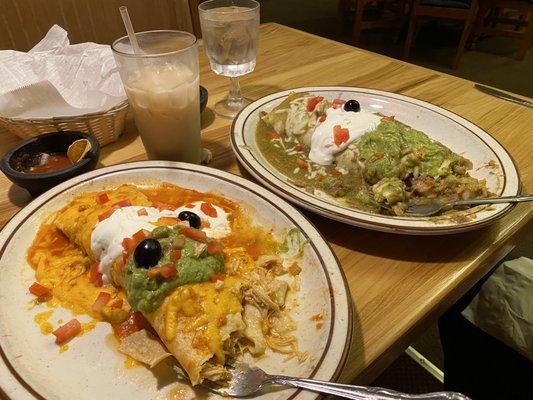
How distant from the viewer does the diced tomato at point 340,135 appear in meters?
1.82

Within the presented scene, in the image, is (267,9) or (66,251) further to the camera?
(267,9)

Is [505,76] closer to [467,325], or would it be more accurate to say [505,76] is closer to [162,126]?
[467,325]

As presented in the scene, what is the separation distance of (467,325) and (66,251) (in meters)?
1.71

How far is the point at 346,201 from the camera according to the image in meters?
1.57

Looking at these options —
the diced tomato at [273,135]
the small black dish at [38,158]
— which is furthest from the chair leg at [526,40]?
the small black dish at [38,158]

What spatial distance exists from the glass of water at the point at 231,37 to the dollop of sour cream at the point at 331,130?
0.49 m

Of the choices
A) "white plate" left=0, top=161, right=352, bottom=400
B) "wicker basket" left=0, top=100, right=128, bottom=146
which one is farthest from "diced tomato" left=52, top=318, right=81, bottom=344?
"wicker basket" left=0, top=100, right=128, bottom=146

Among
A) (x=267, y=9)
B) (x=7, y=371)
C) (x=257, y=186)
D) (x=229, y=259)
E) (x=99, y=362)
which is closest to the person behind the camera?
(x=7, y=371)

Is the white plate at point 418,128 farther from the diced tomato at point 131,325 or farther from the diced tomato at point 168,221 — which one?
the diced tomato at point 131,325

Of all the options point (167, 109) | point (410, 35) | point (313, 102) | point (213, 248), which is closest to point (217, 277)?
point (213, 248)

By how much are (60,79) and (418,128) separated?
5.58 ft

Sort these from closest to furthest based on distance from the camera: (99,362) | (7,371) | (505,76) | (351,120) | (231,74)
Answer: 1. (7,371)
2. (99,362)
3. (351,120)
4. (231,74)
5. (505,76)

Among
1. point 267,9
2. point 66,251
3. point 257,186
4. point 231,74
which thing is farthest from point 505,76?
point 66,251

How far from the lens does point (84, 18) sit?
325cm
